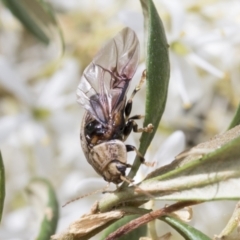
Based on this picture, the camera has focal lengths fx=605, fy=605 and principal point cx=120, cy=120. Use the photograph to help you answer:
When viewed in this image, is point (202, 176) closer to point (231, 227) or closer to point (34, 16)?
point (231, 227)

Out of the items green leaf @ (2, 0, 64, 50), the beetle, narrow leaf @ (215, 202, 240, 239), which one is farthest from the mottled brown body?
green leaf @ (2, 0, 64, 50)

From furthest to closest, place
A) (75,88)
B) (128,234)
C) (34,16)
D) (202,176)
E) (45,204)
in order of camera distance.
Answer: (75,88) → (34,16) → (45,204) → (128,234) → (202,176)

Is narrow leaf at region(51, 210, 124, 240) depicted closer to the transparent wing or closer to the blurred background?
the transparent wing

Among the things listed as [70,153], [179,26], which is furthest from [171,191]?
[70,153]

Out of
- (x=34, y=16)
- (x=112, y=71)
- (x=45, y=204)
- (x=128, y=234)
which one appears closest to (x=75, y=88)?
(x=34, y=16)

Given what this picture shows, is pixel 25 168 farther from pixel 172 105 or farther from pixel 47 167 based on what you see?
pixel 172 105

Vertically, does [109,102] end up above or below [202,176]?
above
